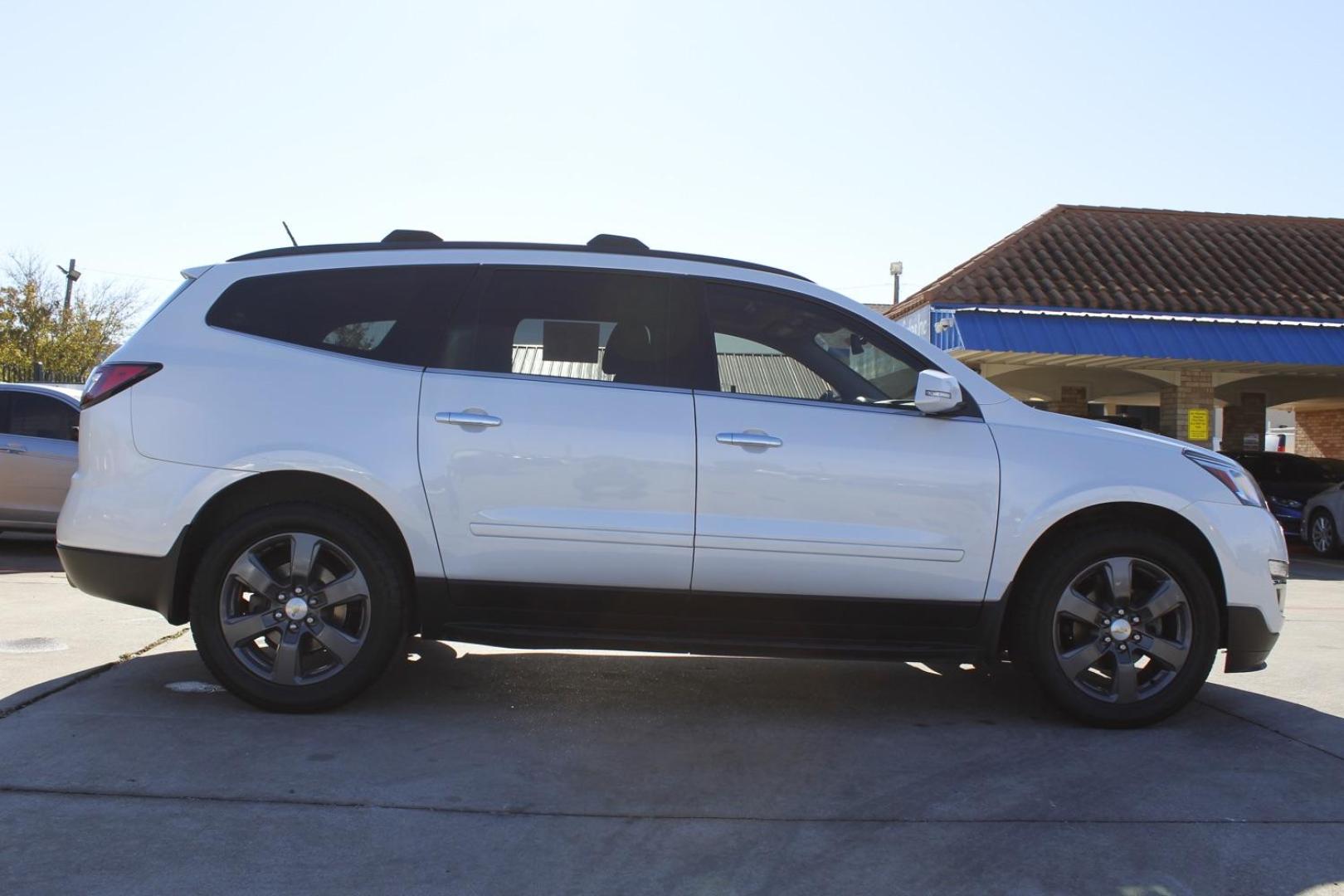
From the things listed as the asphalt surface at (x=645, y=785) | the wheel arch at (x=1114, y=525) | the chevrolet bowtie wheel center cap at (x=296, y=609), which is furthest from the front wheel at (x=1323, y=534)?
the chevrolet bowtie wheel center cap at (x=296, y=609)

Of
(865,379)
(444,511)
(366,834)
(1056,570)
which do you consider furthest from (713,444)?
(366,834)

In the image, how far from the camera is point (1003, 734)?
4738mm

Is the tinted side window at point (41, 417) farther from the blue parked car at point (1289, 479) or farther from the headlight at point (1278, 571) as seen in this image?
the blue parked car at point (1289, 479)

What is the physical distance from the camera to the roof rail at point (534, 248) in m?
4.96

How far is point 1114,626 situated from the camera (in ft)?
15.7

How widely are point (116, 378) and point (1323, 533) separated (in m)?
16.5

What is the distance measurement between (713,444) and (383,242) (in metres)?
1.70

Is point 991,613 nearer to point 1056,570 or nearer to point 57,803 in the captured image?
point 1056,570

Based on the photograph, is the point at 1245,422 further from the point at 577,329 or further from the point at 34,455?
the point at 577,329

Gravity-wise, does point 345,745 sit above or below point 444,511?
below

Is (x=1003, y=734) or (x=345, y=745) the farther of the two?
(x=1003, y=734)

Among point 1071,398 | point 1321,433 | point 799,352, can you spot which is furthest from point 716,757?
point 1321,433

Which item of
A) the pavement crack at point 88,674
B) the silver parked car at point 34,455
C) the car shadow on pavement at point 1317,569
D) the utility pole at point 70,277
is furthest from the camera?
the utility pole at point 70,277

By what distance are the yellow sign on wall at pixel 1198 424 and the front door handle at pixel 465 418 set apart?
1682 cm
